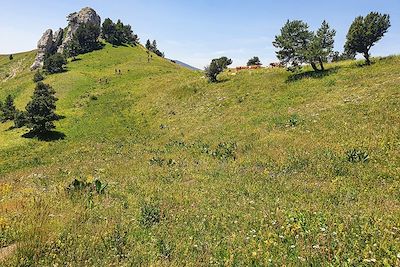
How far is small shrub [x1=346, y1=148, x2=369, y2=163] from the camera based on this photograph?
16239 millimetres

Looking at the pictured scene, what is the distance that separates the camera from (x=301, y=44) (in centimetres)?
4384

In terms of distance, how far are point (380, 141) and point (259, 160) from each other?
22.5 feet

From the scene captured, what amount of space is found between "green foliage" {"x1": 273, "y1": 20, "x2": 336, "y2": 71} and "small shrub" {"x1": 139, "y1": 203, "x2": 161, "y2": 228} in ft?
120

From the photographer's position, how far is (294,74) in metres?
46.9

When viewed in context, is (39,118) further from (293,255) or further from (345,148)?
(293,255)

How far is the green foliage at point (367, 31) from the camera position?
129 feet

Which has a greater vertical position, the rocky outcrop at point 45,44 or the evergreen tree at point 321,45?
the rocky outcrop at point 45,44

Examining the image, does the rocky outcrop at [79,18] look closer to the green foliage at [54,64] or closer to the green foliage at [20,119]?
the green foliage at [54,64]

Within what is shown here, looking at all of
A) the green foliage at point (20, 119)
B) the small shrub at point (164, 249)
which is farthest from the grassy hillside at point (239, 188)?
the green foliage at point (20, 119)

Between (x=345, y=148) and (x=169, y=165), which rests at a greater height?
(x=345, y=148)

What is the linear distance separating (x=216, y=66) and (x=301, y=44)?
14932mm

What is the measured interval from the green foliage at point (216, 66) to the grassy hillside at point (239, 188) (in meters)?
14.3

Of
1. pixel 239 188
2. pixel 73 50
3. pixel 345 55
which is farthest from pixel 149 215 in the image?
pixel 73 50

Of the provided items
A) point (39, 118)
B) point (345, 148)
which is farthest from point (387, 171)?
point (39, 118)
